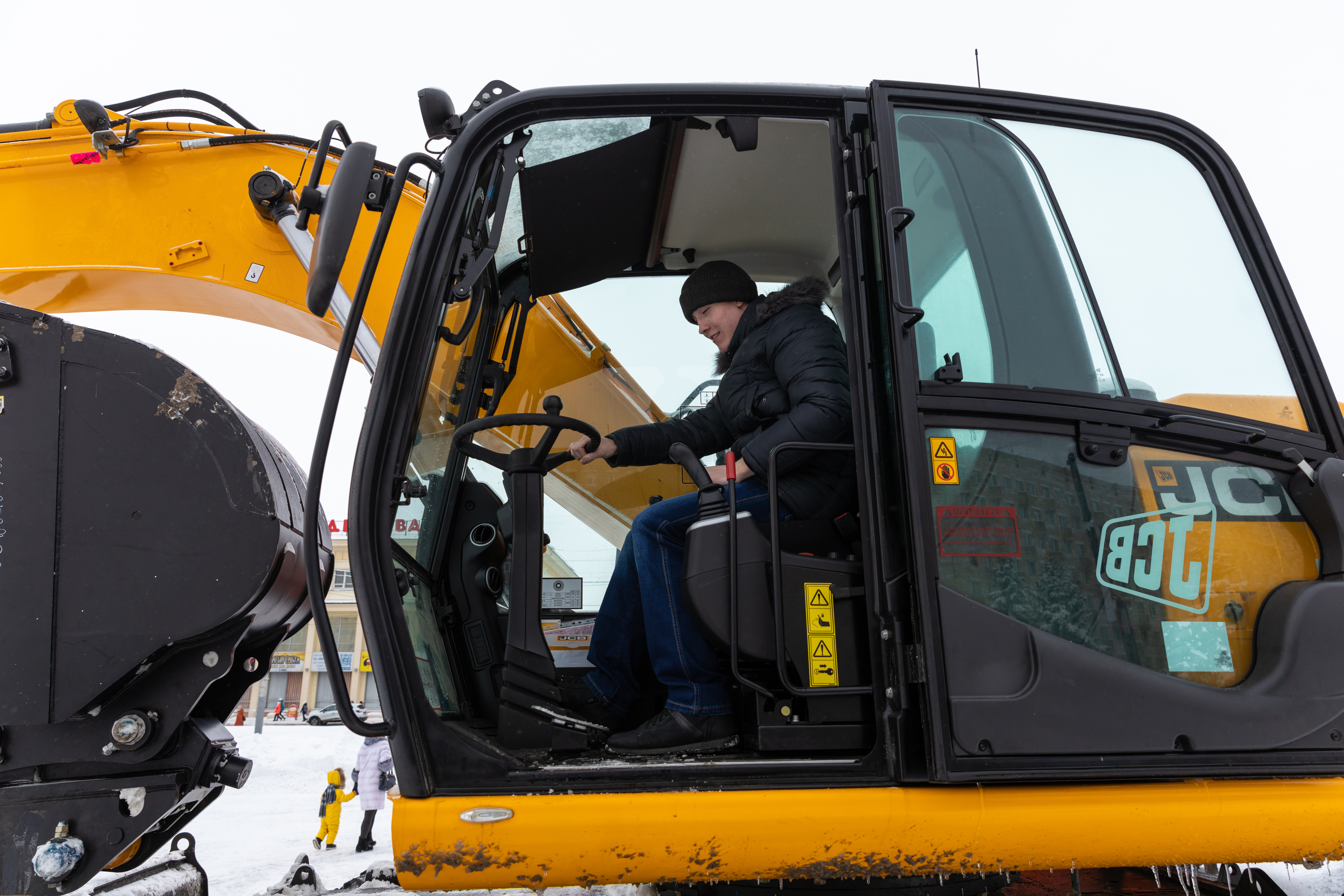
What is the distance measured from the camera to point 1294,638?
6.26ft

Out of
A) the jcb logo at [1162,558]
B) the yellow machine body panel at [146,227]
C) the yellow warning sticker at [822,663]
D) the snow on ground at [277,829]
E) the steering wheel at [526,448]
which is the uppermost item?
the yellow machine body panel at [146,227]

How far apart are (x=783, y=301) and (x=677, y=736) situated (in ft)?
4.33

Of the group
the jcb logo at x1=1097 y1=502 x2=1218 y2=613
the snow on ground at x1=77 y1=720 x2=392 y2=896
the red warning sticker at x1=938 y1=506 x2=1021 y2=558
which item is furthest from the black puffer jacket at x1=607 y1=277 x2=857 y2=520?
the snow on ground at x1=77 y1=720 x2=392 y2=896

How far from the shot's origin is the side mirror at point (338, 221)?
5.80ft

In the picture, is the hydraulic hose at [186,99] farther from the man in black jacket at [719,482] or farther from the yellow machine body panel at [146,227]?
the man in black jacket at [719,482]

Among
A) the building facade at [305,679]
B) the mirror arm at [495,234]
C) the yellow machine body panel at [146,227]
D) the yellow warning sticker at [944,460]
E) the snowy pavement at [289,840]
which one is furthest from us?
the building facade at [305,679]

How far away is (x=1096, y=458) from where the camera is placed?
198 centimetres

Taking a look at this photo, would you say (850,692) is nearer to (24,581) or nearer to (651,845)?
(651,845)

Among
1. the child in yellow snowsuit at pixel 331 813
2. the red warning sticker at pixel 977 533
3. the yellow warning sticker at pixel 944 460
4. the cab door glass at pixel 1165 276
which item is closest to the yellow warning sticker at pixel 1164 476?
the cab door glass at pixel 1165 276

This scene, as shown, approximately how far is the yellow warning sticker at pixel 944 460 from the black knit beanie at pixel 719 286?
1153 mm

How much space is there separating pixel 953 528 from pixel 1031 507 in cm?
21

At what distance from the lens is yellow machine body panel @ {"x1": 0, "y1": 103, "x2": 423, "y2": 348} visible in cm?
309

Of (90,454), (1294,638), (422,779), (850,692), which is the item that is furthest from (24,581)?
(1294,638)

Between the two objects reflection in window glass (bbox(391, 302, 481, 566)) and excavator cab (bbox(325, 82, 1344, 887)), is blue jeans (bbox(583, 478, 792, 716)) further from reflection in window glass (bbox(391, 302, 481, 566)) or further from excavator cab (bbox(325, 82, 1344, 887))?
reflection in window glass (bbox(391, 302, 481, 566))
